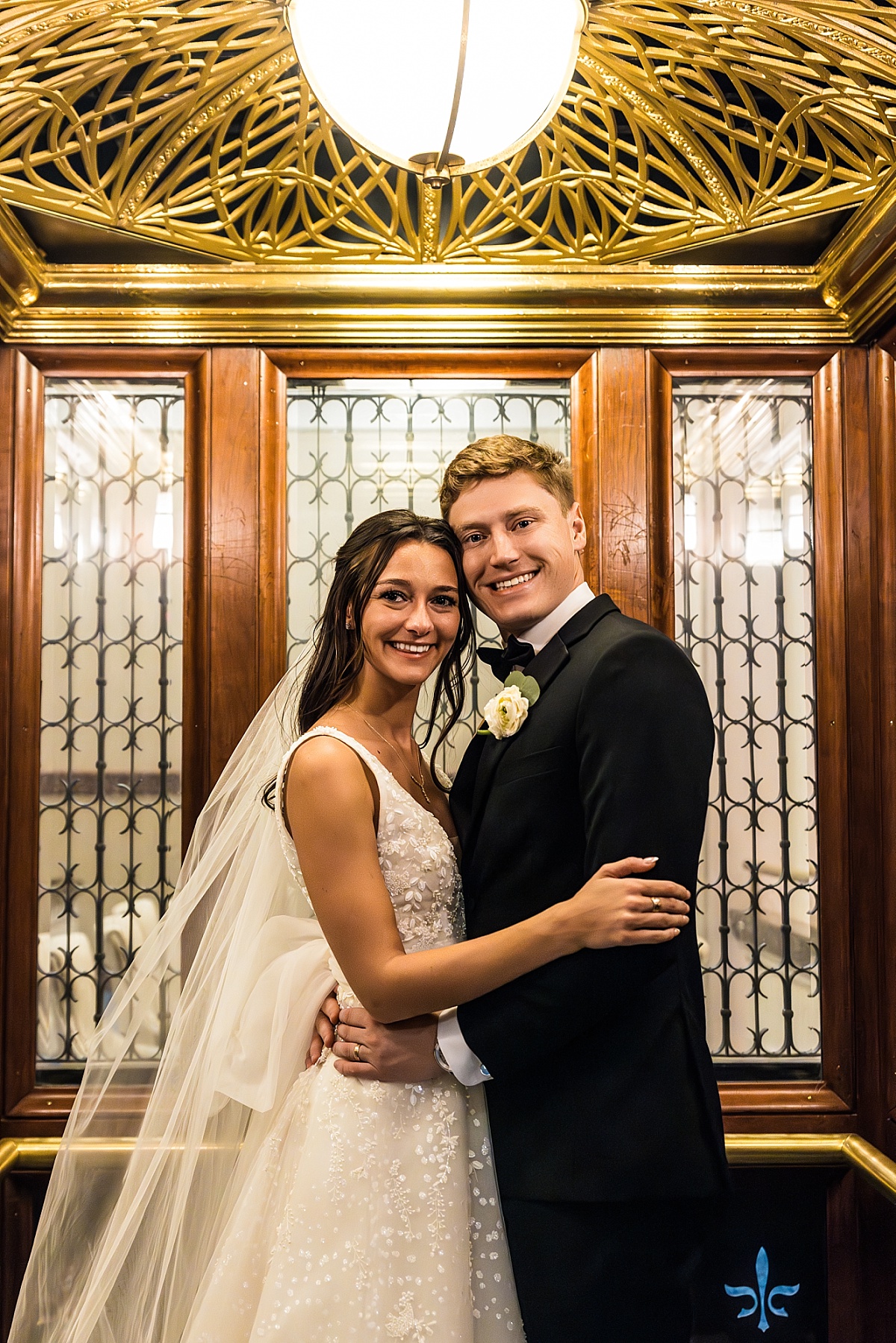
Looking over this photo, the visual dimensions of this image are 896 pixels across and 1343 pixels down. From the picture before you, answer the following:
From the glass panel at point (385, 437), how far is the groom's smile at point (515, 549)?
0.87 meters

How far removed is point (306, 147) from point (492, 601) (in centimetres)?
97

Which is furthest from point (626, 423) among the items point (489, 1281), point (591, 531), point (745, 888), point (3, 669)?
point (489, 1281)

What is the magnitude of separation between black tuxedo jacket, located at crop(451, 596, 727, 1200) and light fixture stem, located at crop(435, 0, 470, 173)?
802 mm

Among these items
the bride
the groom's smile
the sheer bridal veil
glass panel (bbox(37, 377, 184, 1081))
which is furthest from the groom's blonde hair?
glass panel (bbox(37, 377, 184, 1081))

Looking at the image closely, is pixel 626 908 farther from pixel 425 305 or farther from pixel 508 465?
pixel 425 305

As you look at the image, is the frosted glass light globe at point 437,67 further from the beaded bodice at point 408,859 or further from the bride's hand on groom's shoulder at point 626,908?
the bride's hand on groom's shoulder at point 626,908

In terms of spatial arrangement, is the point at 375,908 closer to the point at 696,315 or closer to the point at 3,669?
the point at 3,669

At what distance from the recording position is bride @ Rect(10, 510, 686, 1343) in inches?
66.4

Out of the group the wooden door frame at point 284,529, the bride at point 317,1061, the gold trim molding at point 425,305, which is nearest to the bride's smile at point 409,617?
the bride at point 317,1061

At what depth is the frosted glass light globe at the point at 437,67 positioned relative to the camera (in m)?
1.47

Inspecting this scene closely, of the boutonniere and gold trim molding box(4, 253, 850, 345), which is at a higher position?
gold trim molding box(4, 253, 850, 345)

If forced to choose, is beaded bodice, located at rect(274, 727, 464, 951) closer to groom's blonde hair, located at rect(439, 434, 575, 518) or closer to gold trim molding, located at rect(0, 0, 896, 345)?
groom's blonde hair, located at rect(439, 434, 575, 518)

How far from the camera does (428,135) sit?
1.57 meters

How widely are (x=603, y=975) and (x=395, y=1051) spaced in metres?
0.39
